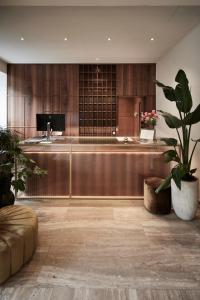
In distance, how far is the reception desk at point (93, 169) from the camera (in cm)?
493

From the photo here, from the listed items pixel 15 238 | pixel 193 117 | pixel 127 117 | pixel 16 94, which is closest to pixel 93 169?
pixel 193 117

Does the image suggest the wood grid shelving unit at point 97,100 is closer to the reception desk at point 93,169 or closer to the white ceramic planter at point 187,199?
the reception desk at point 93,169

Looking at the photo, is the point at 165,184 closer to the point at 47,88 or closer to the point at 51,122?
the point at 51,122

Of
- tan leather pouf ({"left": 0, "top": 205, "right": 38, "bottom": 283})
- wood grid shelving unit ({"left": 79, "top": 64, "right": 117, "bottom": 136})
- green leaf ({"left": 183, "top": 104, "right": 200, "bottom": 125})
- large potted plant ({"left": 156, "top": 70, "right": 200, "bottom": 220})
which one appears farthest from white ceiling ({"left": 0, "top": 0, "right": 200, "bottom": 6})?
wood grid shelving unit ({"left": 79, "top": 64, "right": 117, "bottom": 136})

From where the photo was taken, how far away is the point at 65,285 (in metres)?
2.47

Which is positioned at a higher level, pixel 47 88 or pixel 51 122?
pixel 47 88

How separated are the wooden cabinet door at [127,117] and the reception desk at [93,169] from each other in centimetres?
399

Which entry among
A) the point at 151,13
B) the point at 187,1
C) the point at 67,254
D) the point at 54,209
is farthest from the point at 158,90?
the point at 67,254

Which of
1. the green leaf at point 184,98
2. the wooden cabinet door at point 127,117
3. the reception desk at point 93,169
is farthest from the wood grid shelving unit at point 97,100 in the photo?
the green leaf at point 184,98

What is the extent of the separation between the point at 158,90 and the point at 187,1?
4.66 m

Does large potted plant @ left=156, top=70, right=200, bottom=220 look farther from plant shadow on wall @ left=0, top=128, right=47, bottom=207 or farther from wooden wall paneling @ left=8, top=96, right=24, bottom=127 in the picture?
wooden wall paneling @ left=8, top=96, right=24, bottom=127

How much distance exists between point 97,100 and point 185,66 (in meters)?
3.75

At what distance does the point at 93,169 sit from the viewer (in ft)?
16.3

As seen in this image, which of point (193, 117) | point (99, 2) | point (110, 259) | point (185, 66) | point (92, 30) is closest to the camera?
point (110, 259)
